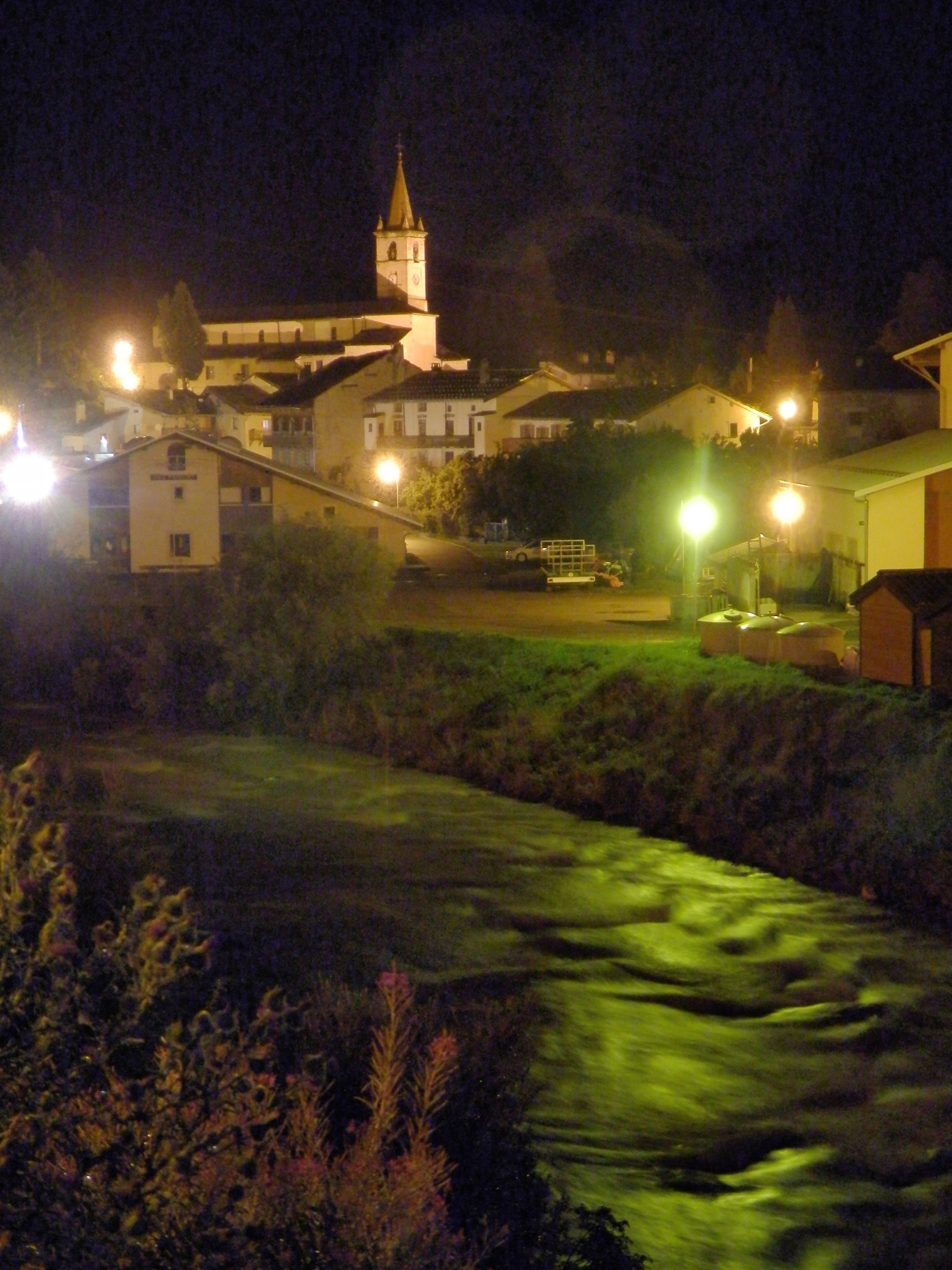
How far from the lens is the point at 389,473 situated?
46.1 metres

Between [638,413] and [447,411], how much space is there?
8187mm

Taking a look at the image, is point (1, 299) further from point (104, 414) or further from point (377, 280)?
point (377, 280)

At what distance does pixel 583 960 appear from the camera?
41.8ft

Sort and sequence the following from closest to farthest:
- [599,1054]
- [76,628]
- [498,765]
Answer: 1. [599,1054]
2. [498,765]
3. [76,628]

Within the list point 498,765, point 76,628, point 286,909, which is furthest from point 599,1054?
point 76,628

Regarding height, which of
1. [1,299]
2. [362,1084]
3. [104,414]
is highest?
[1,299]

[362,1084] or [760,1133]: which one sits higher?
[362,1084]

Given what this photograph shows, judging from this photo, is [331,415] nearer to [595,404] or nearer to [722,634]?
[595,404]

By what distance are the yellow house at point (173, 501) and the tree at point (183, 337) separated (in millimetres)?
44954

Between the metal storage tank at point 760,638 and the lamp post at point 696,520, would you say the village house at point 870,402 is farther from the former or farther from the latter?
the metal storage tank at point 760,638

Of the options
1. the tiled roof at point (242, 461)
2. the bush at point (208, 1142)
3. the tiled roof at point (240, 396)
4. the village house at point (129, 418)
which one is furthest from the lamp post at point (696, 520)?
the village house at point (129, 418)

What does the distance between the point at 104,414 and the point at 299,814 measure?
1988 inches

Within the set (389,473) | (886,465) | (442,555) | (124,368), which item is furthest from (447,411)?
(886,465)

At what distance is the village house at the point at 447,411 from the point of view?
51500 mm
